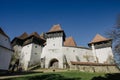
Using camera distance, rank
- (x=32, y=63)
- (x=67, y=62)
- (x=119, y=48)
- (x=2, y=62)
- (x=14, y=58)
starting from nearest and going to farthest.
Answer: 1. (x=119, y=48)
2. (x=2, y=62)
3. (x=67, y=62)
4. (x=32, y=63)
5. (x=14, y=58)

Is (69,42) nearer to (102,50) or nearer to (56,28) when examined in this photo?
(56,28)

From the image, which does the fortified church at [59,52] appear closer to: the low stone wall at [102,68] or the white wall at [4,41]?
the low stone wall at [102,68]

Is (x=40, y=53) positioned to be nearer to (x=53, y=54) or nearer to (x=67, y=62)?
(x=53, y=54)

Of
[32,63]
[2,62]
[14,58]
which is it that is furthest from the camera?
[14,58]

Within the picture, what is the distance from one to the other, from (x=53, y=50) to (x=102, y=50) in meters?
13.5

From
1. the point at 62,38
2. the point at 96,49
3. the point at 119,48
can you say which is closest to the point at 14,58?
the point at 62,38

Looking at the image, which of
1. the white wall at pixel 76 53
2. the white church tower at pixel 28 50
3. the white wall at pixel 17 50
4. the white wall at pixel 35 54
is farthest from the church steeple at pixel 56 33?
the white wall at pixel 17 50

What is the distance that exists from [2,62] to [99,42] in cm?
2537

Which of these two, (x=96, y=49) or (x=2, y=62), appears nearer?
(x=2, y=62)

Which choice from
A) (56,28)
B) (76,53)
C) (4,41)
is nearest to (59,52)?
(76,53)

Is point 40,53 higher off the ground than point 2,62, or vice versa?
point 40,53

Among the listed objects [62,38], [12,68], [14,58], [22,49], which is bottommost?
[12,68]

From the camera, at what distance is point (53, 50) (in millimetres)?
33906

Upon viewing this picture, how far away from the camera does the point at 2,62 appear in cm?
2280
